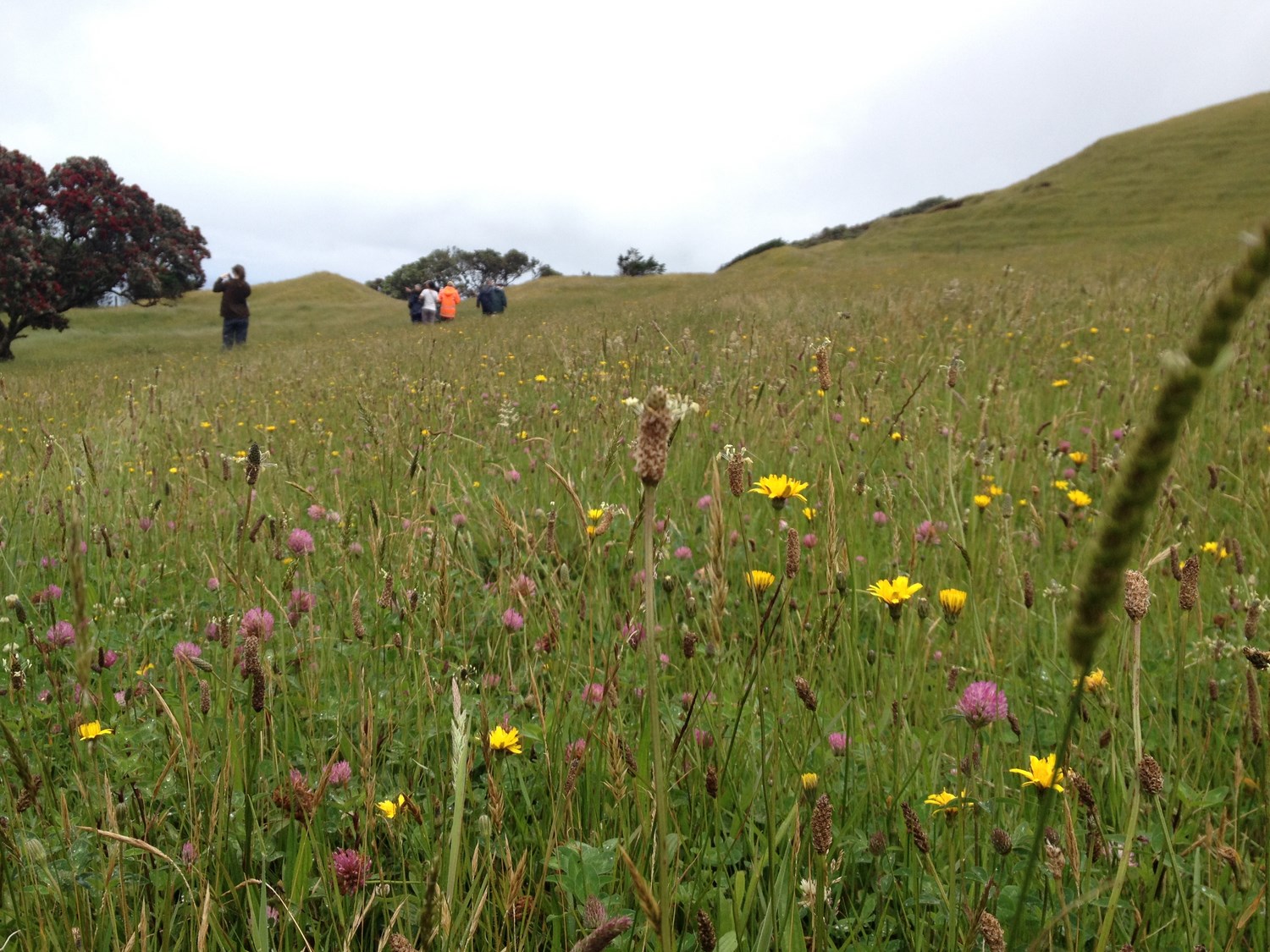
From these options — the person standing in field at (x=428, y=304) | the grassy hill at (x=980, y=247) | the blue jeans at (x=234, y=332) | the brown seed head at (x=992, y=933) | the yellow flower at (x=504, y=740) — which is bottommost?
the yellow flower at (x=504, y=740)

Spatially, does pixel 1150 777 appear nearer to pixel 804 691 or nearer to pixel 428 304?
pixel 804 691

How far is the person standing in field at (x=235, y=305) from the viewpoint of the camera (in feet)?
59.5

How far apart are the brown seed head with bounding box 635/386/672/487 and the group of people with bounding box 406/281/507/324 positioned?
20.9 metres

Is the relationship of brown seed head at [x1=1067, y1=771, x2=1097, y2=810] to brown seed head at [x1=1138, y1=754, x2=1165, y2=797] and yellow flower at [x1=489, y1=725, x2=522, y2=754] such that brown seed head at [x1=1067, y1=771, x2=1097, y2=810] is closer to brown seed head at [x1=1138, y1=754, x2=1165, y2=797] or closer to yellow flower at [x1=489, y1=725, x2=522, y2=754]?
brown seed head at [x1=1138, y1=754, x2=1165, y2=797]

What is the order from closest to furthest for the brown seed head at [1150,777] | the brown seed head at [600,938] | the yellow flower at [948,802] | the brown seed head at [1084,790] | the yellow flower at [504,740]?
1. the brown seed head at [600,938]
2. the brown seed head at [1150,777]
3. the brown seed head at [1084,790]
4. the yellow flower at [948,802]
5. the yellow flower at [504,740]

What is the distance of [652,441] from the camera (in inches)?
27.5

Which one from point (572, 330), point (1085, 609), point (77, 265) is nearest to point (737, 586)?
point (1085, 609)

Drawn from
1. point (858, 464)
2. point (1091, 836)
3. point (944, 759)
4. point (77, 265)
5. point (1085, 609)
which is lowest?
point (944, 759)

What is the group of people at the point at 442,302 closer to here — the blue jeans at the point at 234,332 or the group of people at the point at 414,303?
the group of people at the point at 414,303

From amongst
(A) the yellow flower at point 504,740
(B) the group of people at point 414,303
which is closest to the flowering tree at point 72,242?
(B) the group of people at point 414,303

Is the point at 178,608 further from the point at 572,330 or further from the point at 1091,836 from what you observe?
the point at 572,330

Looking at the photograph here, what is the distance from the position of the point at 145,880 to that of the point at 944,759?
1.54 m

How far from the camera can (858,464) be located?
3.29 meters

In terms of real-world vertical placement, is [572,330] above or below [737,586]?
above
